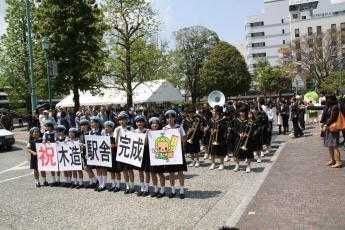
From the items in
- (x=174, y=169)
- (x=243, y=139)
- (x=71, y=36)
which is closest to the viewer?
(x=174, y=169)

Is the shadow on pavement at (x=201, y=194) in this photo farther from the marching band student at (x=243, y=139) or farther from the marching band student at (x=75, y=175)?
the marching band student at (x=75, y=175)

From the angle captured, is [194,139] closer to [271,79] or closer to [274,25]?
[271,79]

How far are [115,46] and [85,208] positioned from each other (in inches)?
1437

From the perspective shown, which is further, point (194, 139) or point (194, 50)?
point (194, 50)

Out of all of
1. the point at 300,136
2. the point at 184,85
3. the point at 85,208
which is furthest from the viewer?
the point at 184,85

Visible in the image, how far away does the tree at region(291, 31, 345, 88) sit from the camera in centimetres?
6925

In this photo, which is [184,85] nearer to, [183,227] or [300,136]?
[300,136]

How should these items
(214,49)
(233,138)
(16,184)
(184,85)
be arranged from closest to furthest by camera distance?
(16,184) < (233,138) < (214,49) < (184,85)

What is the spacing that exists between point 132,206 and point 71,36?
25.4m

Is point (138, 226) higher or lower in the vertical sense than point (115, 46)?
lower

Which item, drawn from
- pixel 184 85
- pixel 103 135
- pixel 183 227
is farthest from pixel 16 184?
pixel 184 85

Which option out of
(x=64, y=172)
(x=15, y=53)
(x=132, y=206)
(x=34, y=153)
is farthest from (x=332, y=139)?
(x=15, y=53)

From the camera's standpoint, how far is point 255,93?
100875 millimetres

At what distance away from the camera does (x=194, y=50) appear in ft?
277
